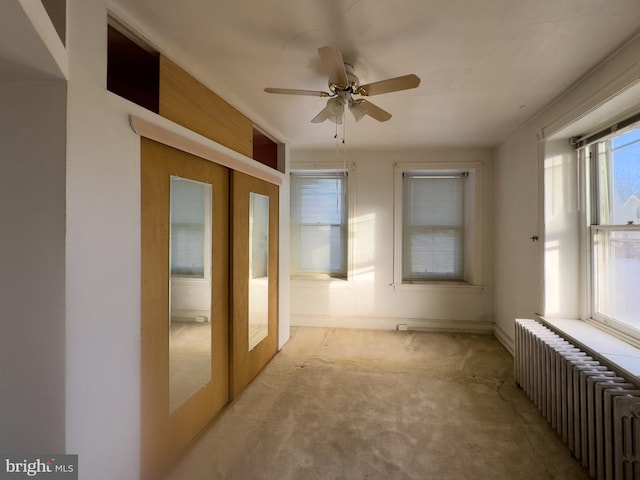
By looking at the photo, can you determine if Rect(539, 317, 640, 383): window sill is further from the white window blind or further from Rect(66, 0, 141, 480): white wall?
Rect(66, 0, 141, 480): white wall

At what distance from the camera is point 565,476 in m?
1.70

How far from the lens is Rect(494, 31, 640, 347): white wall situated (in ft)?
6.29

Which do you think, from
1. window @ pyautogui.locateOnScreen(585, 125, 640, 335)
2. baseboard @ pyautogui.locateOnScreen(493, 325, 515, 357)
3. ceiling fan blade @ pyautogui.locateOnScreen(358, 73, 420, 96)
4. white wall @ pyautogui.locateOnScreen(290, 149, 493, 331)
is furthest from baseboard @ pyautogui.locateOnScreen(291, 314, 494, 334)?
ceiling fan blade @ pyautogui.locateOnScreen(358, 73, 420, 96)

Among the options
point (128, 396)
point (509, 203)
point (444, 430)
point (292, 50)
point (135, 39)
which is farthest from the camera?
point (509, 203)

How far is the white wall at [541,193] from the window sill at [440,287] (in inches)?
12.1

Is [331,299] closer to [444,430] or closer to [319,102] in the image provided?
[444,430]

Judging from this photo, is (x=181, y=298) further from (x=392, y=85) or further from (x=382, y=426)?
(x=392, y=85)

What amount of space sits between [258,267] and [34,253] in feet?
6.05

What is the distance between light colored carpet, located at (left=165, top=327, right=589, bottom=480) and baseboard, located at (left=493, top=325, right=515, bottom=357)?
0.16 meters

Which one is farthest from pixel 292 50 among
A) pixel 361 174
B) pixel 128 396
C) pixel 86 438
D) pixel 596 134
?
pixel 361 174

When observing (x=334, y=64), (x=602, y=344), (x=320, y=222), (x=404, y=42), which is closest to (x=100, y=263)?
(x=334, y=64)

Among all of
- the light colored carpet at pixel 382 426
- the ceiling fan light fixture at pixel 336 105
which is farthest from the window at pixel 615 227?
the ceiling fan light fixture at pixel 336 105

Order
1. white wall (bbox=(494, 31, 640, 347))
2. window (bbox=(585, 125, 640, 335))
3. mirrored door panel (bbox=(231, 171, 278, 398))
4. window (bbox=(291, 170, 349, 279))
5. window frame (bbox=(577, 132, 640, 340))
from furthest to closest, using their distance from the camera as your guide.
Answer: window (bbox=(291, 170, 349, 279))
mirrored door panel (bbox=(231, 171, 278, 398))
window frame (bbox=(577, 132, 640, 340))
window (bbox=(585, 125, 640, 335))
white wall (bbox=(494, 31, 640, 347))

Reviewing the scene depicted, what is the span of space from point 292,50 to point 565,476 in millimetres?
2872
